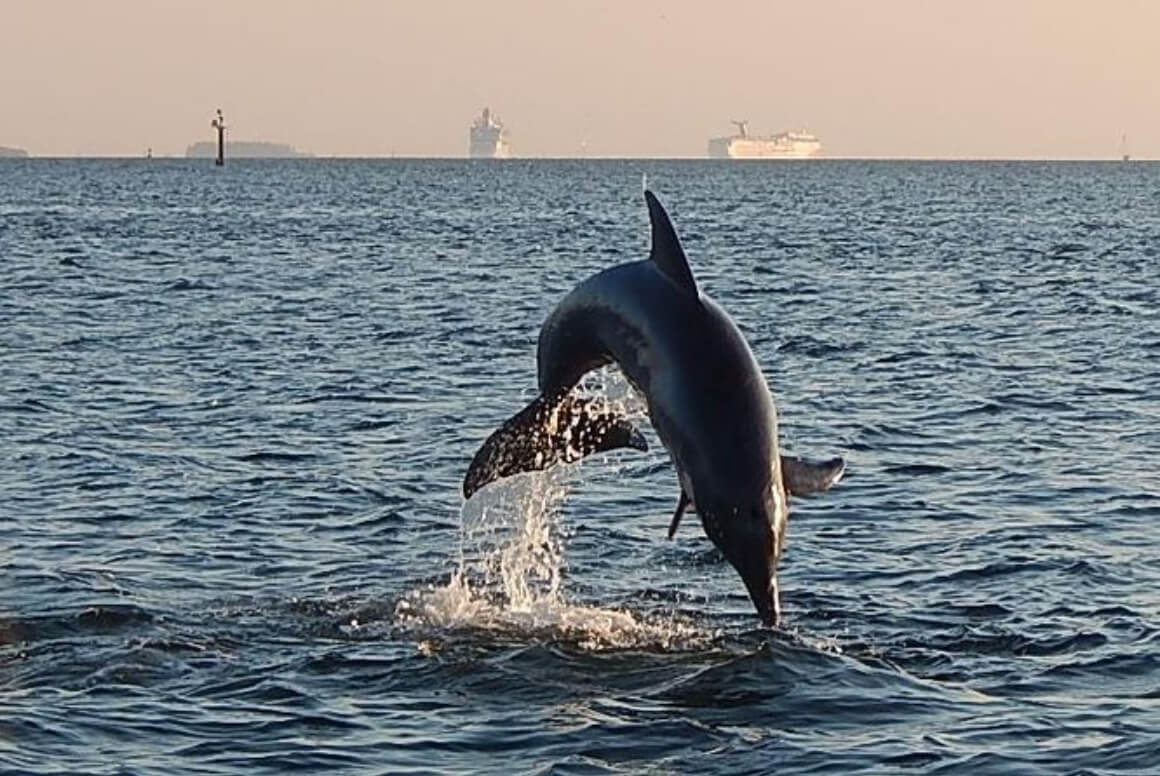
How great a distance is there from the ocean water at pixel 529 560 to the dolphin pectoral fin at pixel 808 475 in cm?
171

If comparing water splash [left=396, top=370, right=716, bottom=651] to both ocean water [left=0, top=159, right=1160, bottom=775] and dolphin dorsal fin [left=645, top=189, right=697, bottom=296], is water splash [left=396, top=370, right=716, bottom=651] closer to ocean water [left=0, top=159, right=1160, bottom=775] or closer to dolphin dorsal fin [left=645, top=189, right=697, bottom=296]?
ocean water [left=0, top=159, right=1160, bottom=775]

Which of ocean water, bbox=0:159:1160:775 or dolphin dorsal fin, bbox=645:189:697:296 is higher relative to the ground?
dolphin dorsal fin, bbox=645:189:697:296

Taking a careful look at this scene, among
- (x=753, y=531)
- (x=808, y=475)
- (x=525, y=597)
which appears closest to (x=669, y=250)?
(x=808, y=475)

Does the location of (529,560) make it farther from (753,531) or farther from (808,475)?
(753,531)

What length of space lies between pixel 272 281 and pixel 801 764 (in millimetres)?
44149

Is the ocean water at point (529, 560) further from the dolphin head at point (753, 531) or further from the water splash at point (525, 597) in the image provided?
the dolphin head at point (753, 531)

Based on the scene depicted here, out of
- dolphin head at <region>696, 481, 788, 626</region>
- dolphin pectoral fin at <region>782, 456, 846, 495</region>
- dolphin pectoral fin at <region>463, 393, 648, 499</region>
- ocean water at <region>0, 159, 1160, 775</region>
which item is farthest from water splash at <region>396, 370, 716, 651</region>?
dolphin head at <region>696, 481, 788, 626</region>

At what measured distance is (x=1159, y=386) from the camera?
32531 millimetres

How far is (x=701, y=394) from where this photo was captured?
12.3 metres

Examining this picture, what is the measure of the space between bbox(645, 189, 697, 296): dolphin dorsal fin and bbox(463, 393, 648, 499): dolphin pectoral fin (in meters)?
1.62

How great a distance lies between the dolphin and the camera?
12.1m

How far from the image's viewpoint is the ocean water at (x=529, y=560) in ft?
45.3

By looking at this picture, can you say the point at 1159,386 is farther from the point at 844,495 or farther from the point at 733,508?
the point at 733,508

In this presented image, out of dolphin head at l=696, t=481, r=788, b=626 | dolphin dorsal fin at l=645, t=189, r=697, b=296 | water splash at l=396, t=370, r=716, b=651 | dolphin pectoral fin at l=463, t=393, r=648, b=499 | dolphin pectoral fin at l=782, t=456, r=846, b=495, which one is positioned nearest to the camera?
dolphin head at l=696, t=481, r=788, b=626
